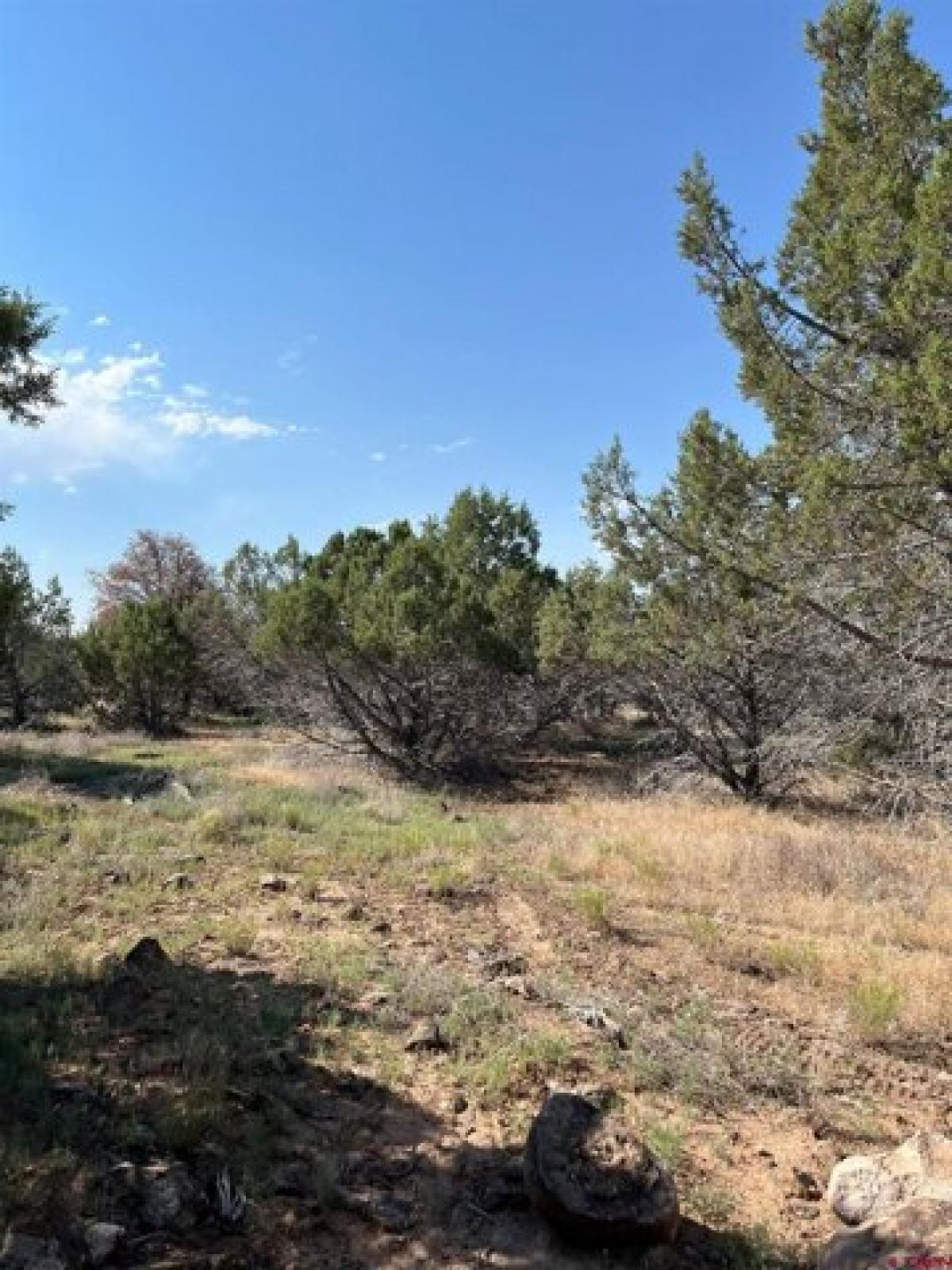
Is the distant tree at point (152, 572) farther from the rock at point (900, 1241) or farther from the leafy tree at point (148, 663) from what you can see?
the rock at point (900, 1241)

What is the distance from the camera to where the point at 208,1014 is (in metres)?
5.35

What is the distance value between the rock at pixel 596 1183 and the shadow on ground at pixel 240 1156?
9 centimetres

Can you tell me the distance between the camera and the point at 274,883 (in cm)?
866

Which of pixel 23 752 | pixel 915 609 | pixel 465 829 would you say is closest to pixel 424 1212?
pixel 915 609

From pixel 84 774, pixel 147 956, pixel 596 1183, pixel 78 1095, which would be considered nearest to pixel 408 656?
pixel 84 774

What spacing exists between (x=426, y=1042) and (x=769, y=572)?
555 centimetres

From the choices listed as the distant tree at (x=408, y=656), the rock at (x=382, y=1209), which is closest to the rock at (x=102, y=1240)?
the rock at (x=382, y=1209)

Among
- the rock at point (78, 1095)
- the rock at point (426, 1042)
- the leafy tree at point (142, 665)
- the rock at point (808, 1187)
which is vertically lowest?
the rock at point (808, 1187)

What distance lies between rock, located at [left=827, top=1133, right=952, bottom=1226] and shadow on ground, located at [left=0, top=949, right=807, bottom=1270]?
46 centimetres

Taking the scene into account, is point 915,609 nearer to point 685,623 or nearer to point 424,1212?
point 685,623

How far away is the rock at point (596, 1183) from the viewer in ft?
11.2

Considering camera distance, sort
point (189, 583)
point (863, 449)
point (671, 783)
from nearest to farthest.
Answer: point (863, 449) → point (671, 783) → point (189, 583)

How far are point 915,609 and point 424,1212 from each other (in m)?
6.28

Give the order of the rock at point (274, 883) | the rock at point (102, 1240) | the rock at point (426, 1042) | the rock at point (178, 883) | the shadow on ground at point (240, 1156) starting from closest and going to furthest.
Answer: the rock at point (102, 1240)
the shadow on ground at point (240, 1156)
the rock at point (426, 1042)
the rock at point (178, 883)
the rock at point (274, 883)
